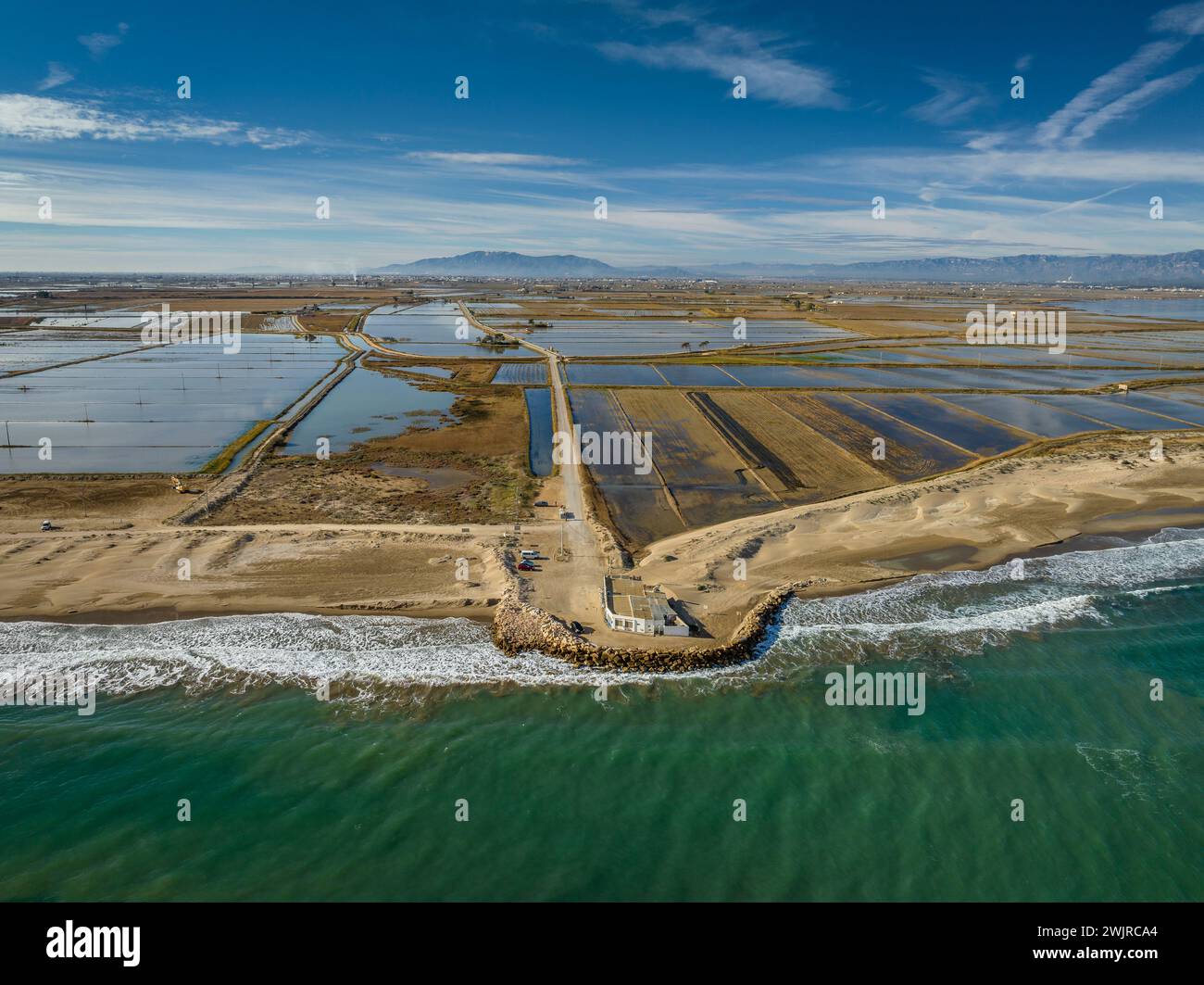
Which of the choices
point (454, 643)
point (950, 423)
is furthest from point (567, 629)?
point (950, 423)

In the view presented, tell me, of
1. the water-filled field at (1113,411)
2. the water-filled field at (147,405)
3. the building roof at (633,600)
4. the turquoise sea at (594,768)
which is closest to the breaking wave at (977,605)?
the turquoise sea at (594,768)

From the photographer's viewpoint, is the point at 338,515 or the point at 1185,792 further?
the point at 338,515

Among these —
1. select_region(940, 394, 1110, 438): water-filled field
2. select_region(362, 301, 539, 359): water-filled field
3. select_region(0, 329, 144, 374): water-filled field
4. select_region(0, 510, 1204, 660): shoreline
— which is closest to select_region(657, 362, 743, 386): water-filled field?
select_region(362, 301, 539, 359): water-filled field

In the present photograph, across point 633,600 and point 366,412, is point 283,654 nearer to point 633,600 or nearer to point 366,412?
point 633,600

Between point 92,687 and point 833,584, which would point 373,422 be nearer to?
point 92,687
